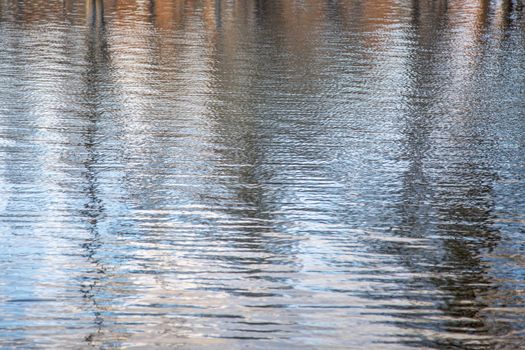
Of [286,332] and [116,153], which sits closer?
[286,332]

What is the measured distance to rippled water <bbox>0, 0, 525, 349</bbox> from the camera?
5.67 metres

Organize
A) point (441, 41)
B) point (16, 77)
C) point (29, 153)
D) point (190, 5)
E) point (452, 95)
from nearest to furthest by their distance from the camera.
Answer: point (29, 153), point (452, 95), point (16, 77), point (441, 41), point (190, 5)

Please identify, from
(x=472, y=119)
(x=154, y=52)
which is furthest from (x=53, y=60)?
(x=472, y=119)

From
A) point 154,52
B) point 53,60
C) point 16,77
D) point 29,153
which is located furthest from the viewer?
point 154,52

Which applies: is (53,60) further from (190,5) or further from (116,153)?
(190,5)

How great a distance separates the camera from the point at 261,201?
26.6ft

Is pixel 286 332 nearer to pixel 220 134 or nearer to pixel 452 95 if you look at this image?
pixel 220 134

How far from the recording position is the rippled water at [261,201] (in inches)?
223

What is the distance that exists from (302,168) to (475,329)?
388 centimetres

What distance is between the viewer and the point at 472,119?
11836mm

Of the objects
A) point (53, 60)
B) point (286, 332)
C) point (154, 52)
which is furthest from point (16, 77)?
point (286, 332)

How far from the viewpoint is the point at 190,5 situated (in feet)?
95.8

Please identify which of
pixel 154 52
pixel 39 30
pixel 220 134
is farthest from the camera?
pixel 39 30

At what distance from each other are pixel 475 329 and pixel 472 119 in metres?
6.63
